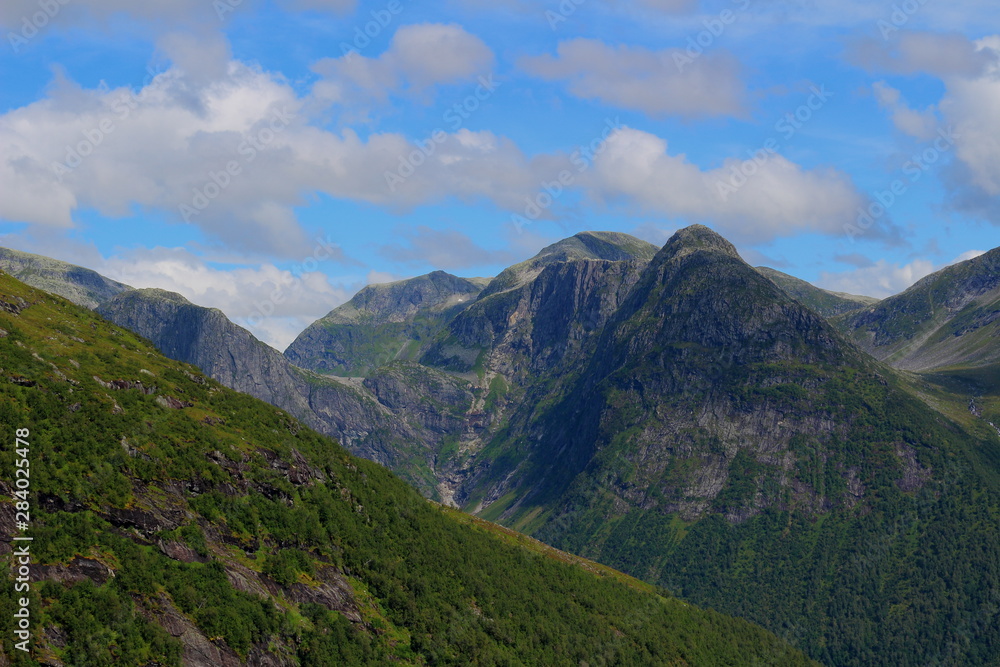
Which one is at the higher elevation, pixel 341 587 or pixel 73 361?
pixel 73 361

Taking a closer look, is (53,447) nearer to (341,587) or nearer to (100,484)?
(100,484)

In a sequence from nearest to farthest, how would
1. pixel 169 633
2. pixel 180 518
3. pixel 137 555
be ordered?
pixel 169 633, pixel 137 555, pixel 180 518

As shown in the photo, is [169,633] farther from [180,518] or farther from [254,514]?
[254,514]

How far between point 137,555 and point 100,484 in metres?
16.3

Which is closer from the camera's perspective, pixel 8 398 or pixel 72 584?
pixel 72 584

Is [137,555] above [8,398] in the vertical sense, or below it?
below

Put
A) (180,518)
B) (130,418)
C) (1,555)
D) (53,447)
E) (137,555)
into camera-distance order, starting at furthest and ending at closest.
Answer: (130,418) → (180,518) → (53,447) → (137,555) → (1,555)

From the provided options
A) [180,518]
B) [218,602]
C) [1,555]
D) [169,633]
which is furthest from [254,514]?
[1,555]

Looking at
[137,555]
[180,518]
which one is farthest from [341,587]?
[137,555]

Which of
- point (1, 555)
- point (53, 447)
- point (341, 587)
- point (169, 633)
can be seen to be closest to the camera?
point (1, 555)

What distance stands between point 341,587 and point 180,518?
145 feet

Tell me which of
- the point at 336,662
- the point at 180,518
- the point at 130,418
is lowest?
the point at 336,662

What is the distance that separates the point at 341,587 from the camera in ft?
641

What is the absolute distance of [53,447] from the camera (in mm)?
156625
